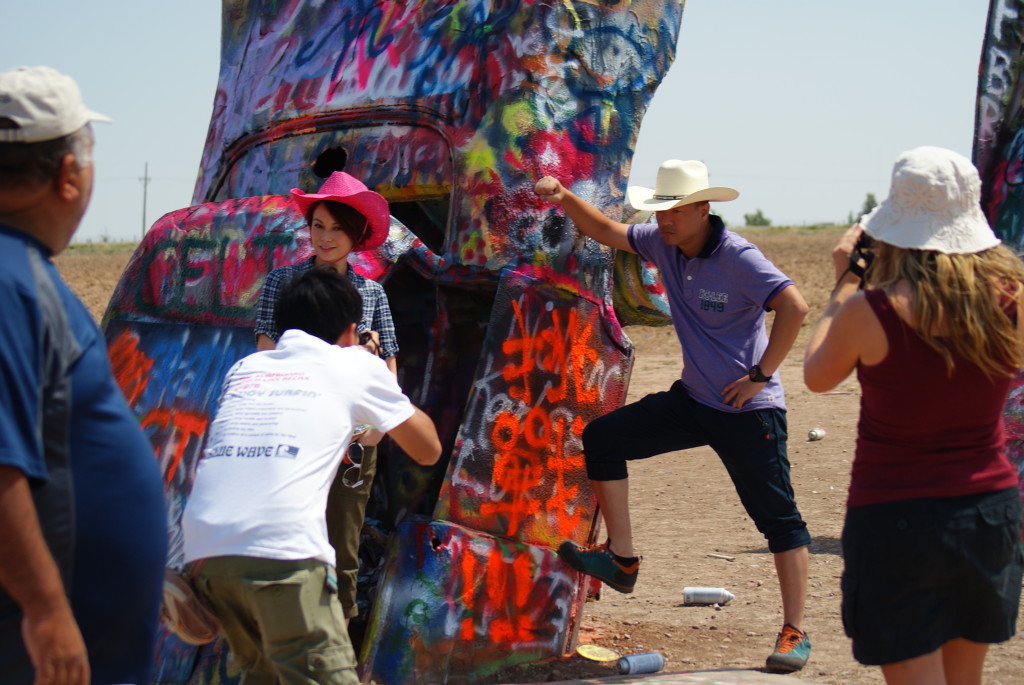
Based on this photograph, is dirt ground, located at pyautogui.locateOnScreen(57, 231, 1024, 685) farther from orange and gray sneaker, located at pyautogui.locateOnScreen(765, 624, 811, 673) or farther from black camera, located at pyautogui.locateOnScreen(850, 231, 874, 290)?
black camera, located at pyautogui.locateOnScreen(850, 231, 874, 290)

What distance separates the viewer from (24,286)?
229cm

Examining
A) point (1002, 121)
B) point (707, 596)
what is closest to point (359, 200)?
point (707, 596)

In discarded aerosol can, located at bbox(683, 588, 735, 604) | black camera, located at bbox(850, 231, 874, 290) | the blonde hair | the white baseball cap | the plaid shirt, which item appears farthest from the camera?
discarded aerosol can, located at bbox(683, 588, 735, 604)

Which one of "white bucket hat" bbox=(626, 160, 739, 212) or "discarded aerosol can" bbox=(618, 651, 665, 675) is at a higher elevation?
"white bucket hat" bbox=(626, 160, 739, 212)

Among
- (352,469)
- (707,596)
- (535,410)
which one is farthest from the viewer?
(707,596)

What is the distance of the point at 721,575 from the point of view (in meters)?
6.94

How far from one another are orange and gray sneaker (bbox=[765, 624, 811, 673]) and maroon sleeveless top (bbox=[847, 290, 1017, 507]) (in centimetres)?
189

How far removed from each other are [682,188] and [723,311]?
Answer: 54cm

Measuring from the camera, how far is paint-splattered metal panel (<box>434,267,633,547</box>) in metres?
5.09

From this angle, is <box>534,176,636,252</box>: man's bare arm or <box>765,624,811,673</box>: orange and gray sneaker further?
<box>534,176,636,252</box>: man's bare arm

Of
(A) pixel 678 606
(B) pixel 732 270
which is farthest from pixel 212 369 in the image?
(A) pixel 678 606

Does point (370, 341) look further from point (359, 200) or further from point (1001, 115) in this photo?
point (1001, 115)

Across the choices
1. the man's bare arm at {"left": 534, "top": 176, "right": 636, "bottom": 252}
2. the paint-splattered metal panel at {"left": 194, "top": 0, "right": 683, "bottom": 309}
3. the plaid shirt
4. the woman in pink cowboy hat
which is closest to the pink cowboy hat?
the woman in pink cowboy hat

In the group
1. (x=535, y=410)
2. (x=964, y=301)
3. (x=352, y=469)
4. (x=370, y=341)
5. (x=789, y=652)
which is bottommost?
(x=789, y=652)
